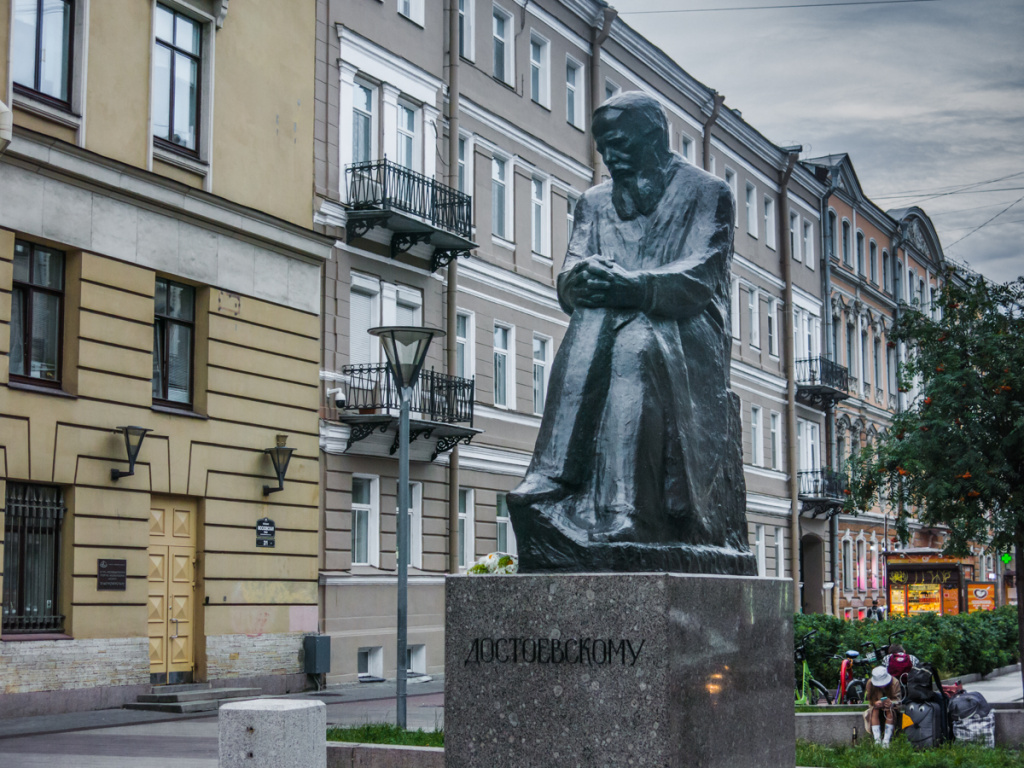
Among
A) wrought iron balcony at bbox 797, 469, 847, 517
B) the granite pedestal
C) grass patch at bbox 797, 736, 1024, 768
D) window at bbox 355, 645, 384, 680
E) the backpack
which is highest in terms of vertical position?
wrought iron balcony at bbox 797, 469, 847, 517

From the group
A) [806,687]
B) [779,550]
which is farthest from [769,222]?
[806,687]

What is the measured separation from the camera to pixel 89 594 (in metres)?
18.2

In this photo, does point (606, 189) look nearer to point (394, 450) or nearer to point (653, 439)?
point (653, 439)

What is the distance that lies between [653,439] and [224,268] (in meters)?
15.2

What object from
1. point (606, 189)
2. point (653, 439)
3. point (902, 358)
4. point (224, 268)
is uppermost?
point (902, 358)

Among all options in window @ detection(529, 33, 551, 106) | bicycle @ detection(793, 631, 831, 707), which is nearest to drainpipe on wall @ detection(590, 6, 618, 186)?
window @ detection(529, 33, 551, 106)

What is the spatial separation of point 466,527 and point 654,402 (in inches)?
832

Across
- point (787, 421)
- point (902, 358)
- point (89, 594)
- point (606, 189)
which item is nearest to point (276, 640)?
point (89, 594)

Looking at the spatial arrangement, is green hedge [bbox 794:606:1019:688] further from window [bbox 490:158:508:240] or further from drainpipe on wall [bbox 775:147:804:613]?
drainpipe on wall [bbox 775:147:804:613]

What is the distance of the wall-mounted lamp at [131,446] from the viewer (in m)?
18.8

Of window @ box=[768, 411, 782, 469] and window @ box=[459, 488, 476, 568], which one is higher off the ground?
window @ box=[768, 411, 782, 469]

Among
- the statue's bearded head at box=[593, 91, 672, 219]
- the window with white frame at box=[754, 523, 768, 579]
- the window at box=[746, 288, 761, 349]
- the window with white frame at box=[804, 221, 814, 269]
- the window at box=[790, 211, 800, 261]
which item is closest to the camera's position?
the statue's bearded head at box=[593, 91, 672, 219]

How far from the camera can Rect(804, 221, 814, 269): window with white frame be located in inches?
1959

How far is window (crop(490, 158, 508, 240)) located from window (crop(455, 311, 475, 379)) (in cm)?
226
